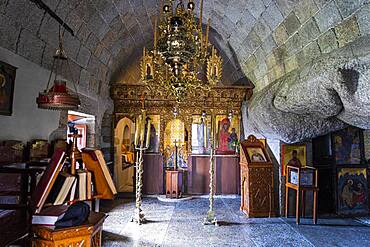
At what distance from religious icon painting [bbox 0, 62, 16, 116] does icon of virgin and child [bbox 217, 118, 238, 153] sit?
14.4 ft

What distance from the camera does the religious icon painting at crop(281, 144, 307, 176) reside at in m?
4.39

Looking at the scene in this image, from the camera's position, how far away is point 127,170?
24.1 feet

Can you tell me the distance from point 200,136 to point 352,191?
2.96 m

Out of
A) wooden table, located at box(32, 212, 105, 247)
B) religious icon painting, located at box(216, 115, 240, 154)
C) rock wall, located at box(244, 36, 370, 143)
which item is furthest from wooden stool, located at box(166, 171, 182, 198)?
wooden table, located at box(32, 212, 105, 247)

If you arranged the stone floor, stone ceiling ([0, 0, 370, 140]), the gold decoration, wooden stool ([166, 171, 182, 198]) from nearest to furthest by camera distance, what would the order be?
stone ceiling ([0, 0, 370, 140])
the stone floor
the gold decoration
wooden stool ([166, 171, 182, 198])

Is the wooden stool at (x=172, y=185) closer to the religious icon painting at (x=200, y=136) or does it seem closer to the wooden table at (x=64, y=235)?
the religious icon painting at (x=200, y=136)

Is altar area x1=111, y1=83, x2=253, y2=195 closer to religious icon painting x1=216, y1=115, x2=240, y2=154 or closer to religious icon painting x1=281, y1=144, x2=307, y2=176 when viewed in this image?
religious icon painting x1=216, y1=115, x2=240, y2=154

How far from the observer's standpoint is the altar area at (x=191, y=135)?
234 inches

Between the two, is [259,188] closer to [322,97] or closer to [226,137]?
[226,137]

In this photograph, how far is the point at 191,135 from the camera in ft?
19.9

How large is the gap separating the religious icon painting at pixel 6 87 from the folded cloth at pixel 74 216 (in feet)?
3.73

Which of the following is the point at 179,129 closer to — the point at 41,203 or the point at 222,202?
the point at 222,202

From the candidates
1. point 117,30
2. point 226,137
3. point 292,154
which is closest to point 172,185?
point 226,137

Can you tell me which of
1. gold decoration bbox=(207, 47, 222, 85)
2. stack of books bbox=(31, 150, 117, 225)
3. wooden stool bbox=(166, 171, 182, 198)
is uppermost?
gold decoration bbox=(207, 47, 222, 85)
